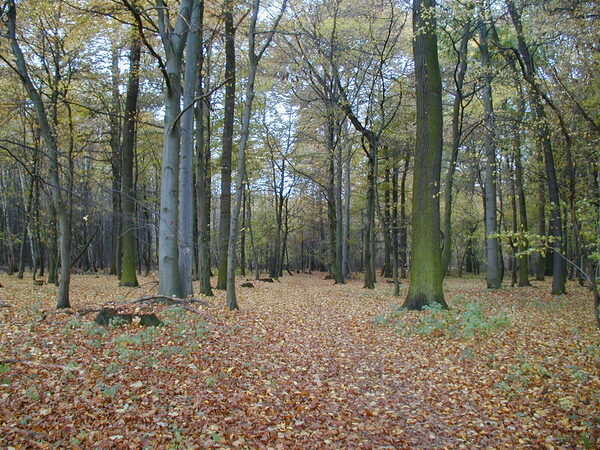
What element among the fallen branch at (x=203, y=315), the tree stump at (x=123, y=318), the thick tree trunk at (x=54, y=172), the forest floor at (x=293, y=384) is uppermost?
the thick tree trunk at (x=54, y=172)

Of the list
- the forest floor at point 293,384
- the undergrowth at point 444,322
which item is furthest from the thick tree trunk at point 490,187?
the forest floor at point 293,384

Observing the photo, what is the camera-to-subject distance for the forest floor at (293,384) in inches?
143

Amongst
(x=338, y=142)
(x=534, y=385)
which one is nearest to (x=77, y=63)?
(x=338, y=142)

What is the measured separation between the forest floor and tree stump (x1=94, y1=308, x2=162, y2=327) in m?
0.33

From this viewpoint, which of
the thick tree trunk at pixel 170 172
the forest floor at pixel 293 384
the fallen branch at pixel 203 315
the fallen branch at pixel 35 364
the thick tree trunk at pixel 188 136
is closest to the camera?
the forest floor at pixel 293 384

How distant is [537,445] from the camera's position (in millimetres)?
3629

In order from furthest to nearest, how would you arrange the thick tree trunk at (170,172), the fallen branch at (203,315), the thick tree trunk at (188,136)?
the thick tree trunk at (188,136) < the thick tree trunk at (170,172) < the fallen branch at (203,315)

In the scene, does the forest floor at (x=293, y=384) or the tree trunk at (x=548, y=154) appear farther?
the tree trunk at (x=548, y=154)

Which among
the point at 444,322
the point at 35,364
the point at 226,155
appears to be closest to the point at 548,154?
the point at 444,322

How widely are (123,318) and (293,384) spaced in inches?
137

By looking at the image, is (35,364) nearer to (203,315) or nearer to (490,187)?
(203,315)

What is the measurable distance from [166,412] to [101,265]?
34702 millimetres

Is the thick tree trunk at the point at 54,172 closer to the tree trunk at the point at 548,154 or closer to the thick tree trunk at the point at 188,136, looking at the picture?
the thick tree trunk at the point at 188,136

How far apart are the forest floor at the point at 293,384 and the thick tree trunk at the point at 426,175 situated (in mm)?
1455
